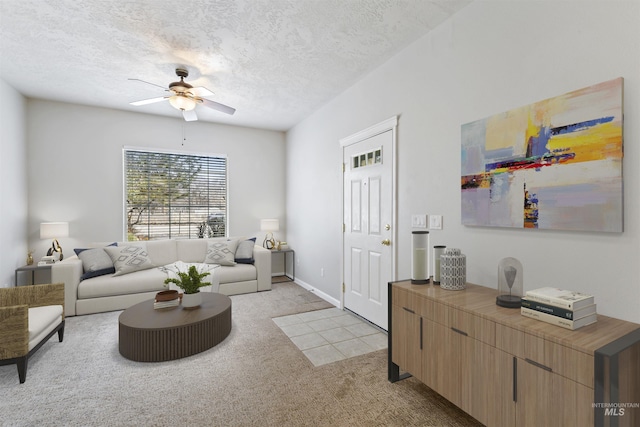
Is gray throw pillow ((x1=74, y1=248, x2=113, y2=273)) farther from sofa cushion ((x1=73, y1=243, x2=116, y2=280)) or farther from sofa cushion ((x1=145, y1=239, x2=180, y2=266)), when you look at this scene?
sofa cushion ((x1=145, y1=239, x2=180, y2=266))

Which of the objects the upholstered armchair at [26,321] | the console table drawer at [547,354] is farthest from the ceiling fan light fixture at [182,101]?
the console table drawer at [547,354]

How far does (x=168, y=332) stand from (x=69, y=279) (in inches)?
82.6

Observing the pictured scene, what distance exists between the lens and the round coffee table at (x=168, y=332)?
2.58 m

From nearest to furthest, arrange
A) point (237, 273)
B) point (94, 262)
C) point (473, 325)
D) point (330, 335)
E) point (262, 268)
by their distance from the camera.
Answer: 1. point (473, 325)
2. point (330, 335)
3. point (94, 262)
4. point (237, 273)
5. point (262, 268)

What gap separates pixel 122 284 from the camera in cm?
393

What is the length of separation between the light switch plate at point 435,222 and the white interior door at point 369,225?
49 cm

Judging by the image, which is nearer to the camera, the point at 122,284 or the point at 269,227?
the point at 122,284

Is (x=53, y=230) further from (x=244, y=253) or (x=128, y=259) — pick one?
(x=244, y=253)

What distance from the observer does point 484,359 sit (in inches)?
63.5

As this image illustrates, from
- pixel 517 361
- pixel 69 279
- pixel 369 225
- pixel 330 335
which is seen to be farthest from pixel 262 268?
pixel 517 361

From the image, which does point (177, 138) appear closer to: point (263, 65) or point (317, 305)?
point (263, 65)

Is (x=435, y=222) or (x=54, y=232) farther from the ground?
(x=435, y=222)

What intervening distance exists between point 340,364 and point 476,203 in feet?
5.75

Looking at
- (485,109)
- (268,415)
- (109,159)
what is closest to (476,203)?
(485,109)
